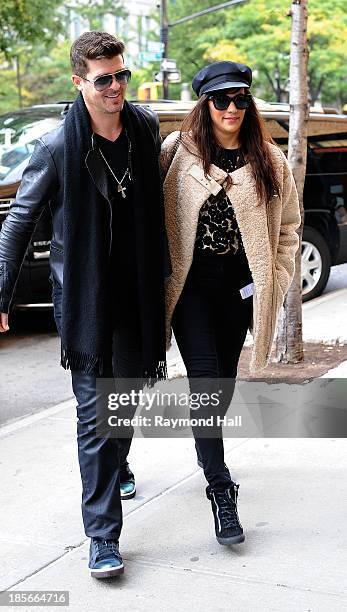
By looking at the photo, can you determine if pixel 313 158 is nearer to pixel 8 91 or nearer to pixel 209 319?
pixel 209 319

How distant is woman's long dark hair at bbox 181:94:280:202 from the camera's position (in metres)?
3.69

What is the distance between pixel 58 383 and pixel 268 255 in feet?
11.2

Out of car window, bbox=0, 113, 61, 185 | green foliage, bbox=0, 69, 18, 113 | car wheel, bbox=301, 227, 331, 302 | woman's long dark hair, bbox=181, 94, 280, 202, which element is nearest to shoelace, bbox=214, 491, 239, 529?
woman's long dark hair, bbox=181, 94, 280, 202

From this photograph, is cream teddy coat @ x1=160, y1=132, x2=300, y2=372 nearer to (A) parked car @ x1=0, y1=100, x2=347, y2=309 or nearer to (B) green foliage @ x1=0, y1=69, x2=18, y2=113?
(A) parked car @ x1=0, y1=100, x2=347, y2=309

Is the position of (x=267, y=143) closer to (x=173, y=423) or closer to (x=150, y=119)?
(x=150, y=119)

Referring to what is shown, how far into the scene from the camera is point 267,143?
3.78 m

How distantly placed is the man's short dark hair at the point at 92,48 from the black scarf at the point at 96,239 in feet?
0.46

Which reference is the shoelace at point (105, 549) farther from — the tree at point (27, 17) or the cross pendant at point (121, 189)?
the tree at point (27, 17)

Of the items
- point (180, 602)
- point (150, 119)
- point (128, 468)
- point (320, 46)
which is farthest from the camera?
point (320, 46)

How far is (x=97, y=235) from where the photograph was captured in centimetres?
339

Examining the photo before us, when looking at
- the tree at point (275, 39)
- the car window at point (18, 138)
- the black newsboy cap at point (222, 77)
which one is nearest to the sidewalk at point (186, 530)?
the black newsboy cap at point (222, 77)

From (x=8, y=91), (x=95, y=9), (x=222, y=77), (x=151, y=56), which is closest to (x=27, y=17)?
(x=151, y=56)

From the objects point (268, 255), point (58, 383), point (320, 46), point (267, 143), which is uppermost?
point (320, 46)

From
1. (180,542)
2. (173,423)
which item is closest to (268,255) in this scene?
(180,542)
